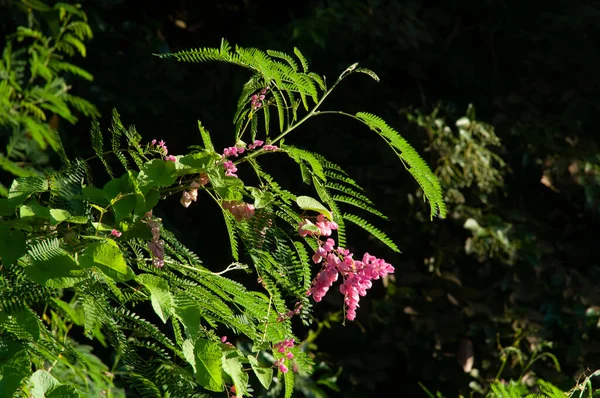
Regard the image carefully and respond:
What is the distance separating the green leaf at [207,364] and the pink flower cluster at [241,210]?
10.2 inches

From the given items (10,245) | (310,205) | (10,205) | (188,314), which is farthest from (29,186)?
(310,205)

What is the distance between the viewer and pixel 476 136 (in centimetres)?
424

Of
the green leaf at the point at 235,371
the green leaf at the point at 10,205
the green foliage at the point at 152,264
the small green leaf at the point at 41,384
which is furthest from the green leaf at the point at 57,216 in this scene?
the green leaf at the point at 235,371

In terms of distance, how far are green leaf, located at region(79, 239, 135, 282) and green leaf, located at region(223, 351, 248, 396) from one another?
0.27 metres

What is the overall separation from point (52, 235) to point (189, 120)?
3108mm

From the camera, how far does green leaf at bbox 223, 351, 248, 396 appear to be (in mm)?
1367

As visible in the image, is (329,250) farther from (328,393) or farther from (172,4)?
(172,4)

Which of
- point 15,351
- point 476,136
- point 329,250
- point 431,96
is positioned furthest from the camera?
point 431,96

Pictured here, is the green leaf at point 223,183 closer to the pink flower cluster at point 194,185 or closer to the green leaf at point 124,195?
the pink flower cluster at point 194,185

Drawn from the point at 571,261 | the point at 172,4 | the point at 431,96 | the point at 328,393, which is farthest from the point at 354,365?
the point at 172,4

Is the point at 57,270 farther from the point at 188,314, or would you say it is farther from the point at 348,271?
the point at 348,271

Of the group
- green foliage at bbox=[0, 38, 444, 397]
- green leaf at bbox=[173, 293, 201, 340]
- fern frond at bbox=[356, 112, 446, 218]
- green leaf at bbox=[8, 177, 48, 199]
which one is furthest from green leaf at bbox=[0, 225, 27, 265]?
fern frond at bbox=[356, 112, 446, 218]

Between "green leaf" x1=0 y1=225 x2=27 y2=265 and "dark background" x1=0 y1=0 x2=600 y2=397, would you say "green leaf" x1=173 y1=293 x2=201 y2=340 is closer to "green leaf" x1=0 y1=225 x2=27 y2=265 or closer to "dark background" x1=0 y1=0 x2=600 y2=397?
"green leaf" x1=0 y1=225 x2=27 y2=265

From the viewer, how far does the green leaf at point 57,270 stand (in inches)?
47.1
